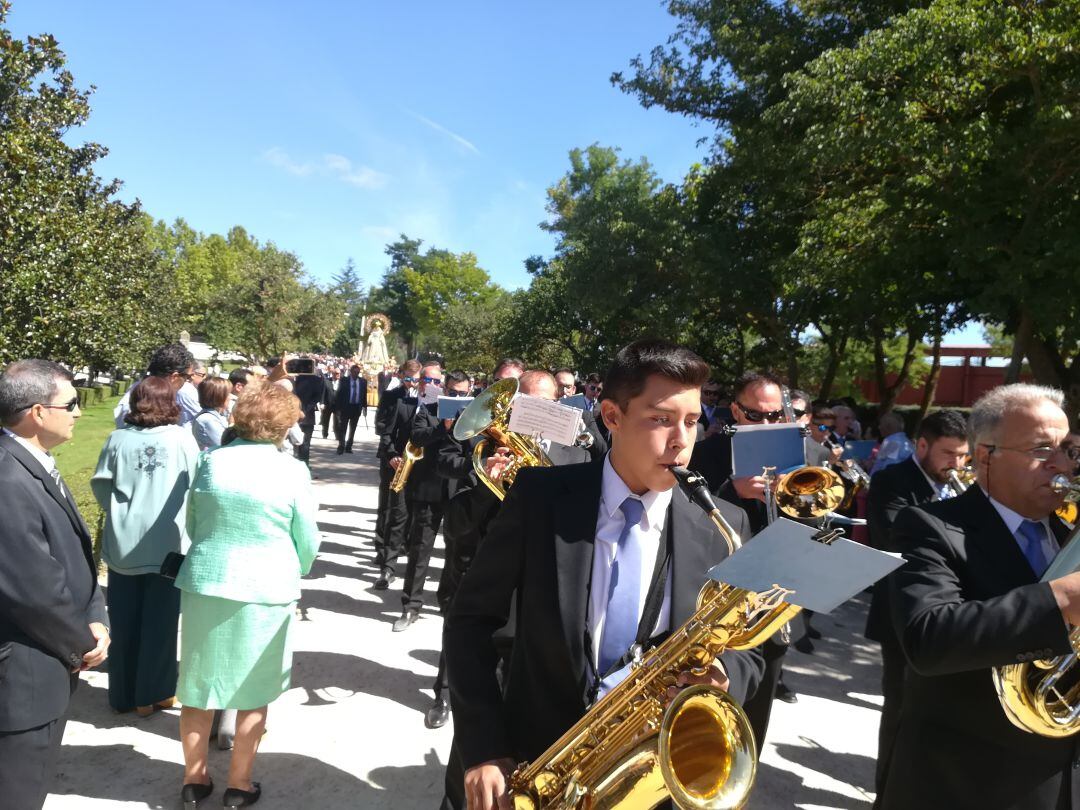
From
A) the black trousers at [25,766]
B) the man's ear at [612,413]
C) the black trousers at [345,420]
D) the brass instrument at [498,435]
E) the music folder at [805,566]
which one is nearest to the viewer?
the music folder at [805,566]

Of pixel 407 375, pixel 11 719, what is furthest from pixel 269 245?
pixel 11 719

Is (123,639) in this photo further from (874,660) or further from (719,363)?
(719,363)

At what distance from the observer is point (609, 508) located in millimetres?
2180

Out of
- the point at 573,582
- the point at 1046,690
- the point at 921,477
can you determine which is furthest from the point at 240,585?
the point at 921,477

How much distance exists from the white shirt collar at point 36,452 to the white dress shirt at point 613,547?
245 centimetres

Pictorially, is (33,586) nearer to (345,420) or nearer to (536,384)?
(536,384)

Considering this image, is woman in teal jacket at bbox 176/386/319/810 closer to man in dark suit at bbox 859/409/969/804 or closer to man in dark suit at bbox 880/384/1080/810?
man in dark suit at bbox 880/384/1080/810

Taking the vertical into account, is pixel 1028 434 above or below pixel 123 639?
above

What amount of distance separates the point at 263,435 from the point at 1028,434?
11.4 ft

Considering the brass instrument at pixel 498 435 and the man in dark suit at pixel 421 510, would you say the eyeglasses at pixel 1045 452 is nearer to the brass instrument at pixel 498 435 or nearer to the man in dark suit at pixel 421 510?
the brass instrument at pixel 498 435

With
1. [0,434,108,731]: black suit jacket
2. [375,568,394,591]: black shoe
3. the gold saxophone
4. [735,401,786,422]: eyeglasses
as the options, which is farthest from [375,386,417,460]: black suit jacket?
the gold saxophone

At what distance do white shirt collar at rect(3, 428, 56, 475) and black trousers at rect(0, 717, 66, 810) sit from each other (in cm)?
106

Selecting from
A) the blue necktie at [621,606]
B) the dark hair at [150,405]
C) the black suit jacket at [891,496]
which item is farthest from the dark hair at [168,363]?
the black suit jacket at [891,496]

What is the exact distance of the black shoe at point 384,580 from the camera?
7711mm
